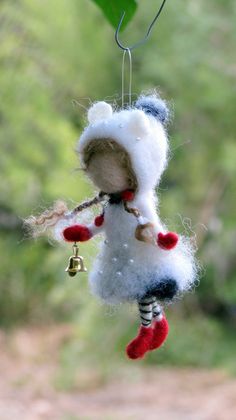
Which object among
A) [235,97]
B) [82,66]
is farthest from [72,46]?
[235,97]

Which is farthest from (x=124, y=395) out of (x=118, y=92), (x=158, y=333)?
(x=158, y=333)

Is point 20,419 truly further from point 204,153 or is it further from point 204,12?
point 204,12

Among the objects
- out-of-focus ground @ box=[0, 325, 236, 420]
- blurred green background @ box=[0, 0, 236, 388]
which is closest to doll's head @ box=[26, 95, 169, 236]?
blurred green background @ box=[0, 0, 236, 388]

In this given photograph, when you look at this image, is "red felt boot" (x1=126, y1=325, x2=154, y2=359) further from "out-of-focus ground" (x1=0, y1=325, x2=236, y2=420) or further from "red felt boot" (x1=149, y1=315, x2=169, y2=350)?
"out-of-focus ground" (x1=0, y1=325, x2=236, y2=420)

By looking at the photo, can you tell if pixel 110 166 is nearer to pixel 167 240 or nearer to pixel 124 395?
pixel 167 240

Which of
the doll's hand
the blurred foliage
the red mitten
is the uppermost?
the blurred foliage

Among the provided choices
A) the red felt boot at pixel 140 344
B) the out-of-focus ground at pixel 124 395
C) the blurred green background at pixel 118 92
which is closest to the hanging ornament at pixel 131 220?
the red felt boot at pixel 140 344

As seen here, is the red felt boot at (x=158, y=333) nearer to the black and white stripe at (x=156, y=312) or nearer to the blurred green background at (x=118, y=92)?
the black and white stripe at (x=156, y=312)
